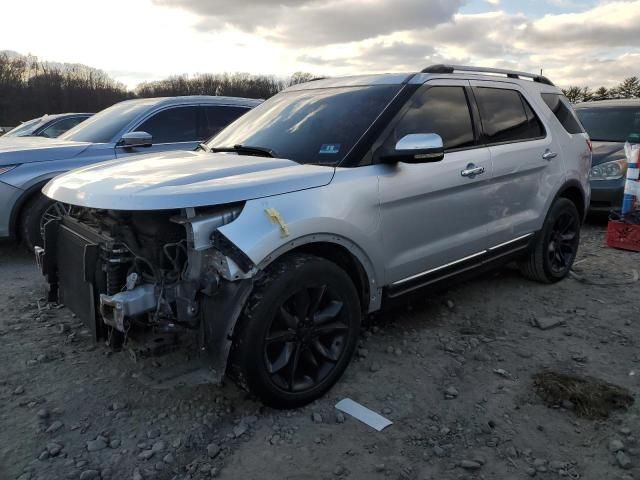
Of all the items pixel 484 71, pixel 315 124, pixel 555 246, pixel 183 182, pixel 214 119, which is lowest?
pixel 555 246

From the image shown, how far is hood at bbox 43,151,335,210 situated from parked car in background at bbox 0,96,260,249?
1.93 m

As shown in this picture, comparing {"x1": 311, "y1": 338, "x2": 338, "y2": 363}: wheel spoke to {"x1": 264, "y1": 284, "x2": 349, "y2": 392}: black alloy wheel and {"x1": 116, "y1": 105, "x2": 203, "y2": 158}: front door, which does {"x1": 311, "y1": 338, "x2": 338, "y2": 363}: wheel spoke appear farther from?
{"x1": 116, "y1": 105, "x2": 203, "y2": 158}: front door

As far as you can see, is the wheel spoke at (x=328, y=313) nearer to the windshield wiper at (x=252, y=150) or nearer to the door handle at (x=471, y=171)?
the windshield wiper at (x=252, y=150)

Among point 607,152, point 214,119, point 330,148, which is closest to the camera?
point 330,148

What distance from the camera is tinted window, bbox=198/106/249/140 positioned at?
22.3 ft

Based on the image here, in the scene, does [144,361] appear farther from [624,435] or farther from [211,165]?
[624,435]

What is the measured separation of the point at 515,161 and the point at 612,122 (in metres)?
5.30

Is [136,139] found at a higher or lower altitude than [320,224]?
higher

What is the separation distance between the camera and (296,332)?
9.32ft

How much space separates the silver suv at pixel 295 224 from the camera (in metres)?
2.62

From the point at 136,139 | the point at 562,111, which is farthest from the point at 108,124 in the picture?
the point at 562,111

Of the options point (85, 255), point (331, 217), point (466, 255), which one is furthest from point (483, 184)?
point (85, 255)

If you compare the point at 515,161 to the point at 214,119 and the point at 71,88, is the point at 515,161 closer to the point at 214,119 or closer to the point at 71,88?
the point at 214,119

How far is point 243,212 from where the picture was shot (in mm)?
2617
